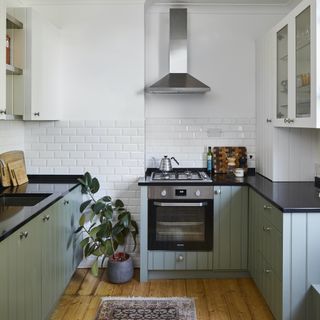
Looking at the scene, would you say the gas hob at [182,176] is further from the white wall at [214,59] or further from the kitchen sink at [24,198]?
the kitchen sink at [24,198]

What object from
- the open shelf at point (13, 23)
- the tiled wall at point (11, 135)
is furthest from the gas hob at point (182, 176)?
the open shelf at point (13, 23)

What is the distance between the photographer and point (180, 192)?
362 centimetres

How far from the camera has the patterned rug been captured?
3.00 metres

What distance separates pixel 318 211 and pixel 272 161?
1.18 m

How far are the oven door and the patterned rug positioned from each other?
512 millimetres

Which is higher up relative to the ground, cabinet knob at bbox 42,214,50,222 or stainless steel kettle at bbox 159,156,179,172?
stainless steel kettle at bbox 159,156,179,172

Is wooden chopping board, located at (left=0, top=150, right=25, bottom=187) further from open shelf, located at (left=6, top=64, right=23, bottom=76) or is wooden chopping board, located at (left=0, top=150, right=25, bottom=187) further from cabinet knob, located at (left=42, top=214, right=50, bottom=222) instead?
cabinet knob, located at (left=42, top=214, right=50, bottom=222)

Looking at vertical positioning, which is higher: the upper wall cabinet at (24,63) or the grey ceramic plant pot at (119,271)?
the upper wall cabinet at (24,63)

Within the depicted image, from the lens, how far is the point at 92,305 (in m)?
3.21

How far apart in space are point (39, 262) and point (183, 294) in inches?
54.4

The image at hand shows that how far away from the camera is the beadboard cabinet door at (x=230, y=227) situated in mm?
3627

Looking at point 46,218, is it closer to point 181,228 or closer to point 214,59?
point 181,228

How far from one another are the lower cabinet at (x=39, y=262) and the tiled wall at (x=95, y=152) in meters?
0.46

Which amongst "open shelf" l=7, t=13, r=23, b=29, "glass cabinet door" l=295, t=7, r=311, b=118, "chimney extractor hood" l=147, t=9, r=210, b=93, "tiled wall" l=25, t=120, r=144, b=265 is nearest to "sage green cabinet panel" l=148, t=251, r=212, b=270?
Answer: "tiled wall" l=25, t=120, r=144, b=265
